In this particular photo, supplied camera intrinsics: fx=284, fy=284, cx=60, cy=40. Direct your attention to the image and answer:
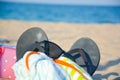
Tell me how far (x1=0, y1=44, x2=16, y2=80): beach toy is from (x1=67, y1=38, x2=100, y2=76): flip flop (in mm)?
756

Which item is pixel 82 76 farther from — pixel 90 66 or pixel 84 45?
pixel 84 45

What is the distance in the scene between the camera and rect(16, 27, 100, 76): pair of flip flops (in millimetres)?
2350

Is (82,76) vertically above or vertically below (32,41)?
below

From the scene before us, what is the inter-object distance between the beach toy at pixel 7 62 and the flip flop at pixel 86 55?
29.8 inches

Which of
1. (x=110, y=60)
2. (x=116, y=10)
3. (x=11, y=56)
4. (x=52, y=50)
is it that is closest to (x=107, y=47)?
(x=110, y=60)

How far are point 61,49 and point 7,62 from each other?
82 cm

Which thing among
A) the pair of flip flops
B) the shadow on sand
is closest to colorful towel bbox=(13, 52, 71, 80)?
the pair of flip flops

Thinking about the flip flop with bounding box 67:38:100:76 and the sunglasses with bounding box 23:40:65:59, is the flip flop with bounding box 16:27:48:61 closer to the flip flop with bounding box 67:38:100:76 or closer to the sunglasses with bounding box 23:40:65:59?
the sunglasses with bounding box 23:40:65:59

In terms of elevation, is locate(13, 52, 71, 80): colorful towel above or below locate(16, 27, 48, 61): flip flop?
below

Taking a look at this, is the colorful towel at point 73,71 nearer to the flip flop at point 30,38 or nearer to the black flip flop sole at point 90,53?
the black flip flop sole at point 90,53

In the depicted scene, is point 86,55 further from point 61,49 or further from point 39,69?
point 39,69

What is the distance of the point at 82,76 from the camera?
1983 millimetres

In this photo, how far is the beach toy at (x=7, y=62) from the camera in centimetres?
296

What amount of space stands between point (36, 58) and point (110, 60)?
8.31ft
